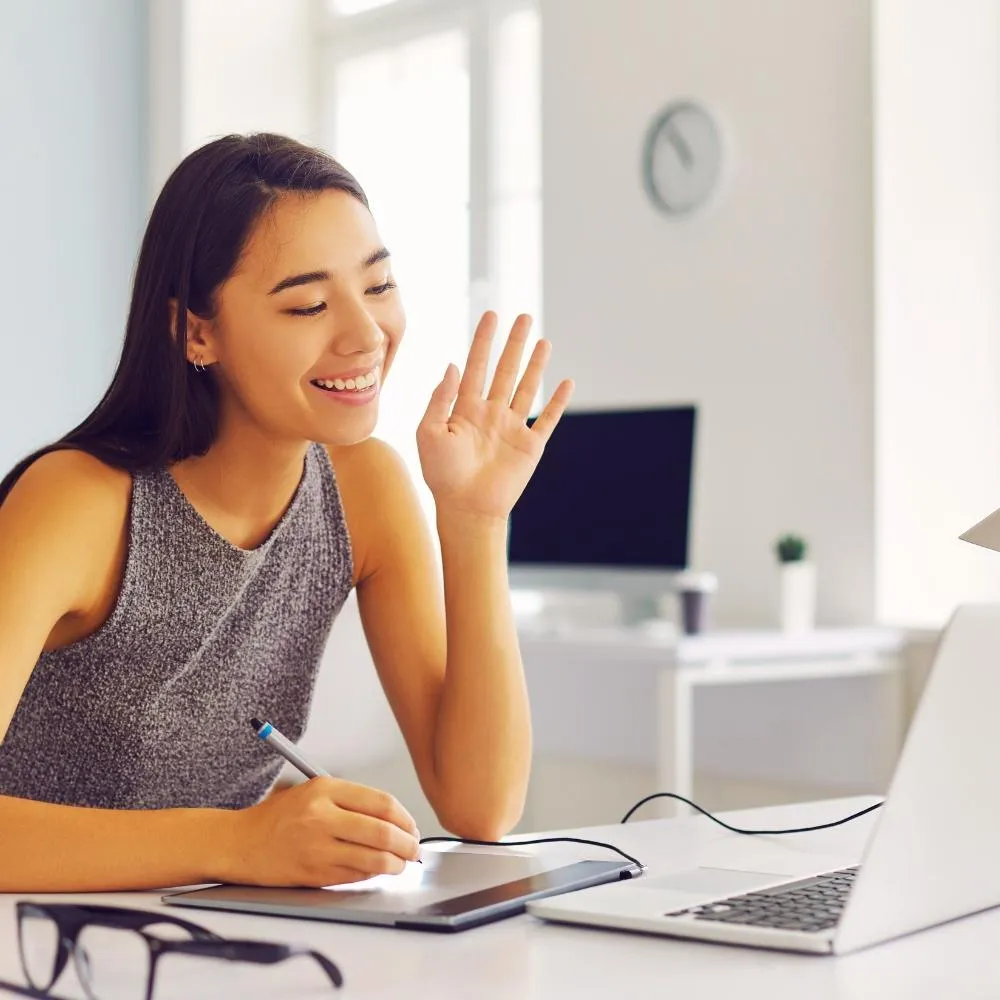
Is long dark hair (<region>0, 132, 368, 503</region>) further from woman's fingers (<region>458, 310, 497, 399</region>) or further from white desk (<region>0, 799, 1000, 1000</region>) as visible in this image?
white desk (<region>0, 799, 1000, 1000</region>)

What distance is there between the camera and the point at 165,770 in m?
1.39

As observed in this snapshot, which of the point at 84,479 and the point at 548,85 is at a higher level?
the point at 548,85

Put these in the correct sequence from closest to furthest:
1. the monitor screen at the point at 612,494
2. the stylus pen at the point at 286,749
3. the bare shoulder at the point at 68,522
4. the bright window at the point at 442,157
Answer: the stylus pen at the point at 286,749 → the bare shoulder at the point at 68,522 → the monitor screen at the point at 612,494 → the bright window at the point at 442,157

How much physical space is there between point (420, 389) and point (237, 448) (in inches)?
130

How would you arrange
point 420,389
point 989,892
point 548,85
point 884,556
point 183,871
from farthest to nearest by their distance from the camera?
1. point 420,389
2. point 548,85
3. point 884,556
4. point 183,871
5. point 989,892

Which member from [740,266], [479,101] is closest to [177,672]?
[740,266]

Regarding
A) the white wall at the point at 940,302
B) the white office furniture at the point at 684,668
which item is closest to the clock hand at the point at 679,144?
the white wall at the point at 940,302

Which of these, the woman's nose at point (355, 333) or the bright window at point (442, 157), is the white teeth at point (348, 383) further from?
the bright window at point (442, 157)

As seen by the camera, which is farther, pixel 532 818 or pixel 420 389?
pixel 420 389

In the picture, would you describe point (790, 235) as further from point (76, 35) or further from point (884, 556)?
point (76, 35)

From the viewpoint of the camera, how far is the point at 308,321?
4.13ft

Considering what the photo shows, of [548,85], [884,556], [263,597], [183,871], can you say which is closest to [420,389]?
[548,85]

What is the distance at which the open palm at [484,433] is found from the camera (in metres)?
1.32

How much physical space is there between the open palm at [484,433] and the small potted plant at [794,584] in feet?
5.99
